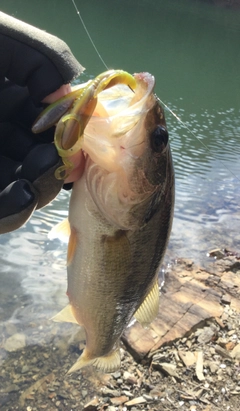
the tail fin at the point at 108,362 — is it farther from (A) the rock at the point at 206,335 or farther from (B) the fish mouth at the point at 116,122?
(A) the rock at the point at 206,335

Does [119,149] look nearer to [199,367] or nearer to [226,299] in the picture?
[199,367]

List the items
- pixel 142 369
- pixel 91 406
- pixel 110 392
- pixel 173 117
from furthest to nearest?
1. pixel 173 117
2. pixel 142 369
3. pixel 110 392
4. pixel 91 406

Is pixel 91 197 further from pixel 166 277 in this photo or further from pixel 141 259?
pixel 166 277

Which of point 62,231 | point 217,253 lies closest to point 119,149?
point 62,231

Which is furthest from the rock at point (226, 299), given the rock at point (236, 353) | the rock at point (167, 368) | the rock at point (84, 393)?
the rock at point (84, 393)

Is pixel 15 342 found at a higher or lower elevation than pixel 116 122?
lower

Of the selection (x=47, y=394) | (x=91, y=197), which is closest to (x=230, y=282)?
(x=47, y=394)

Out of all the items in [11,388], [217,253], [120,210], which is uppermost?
[120,210]

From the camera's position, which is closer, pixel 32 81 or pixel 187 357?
pixel 32 81
